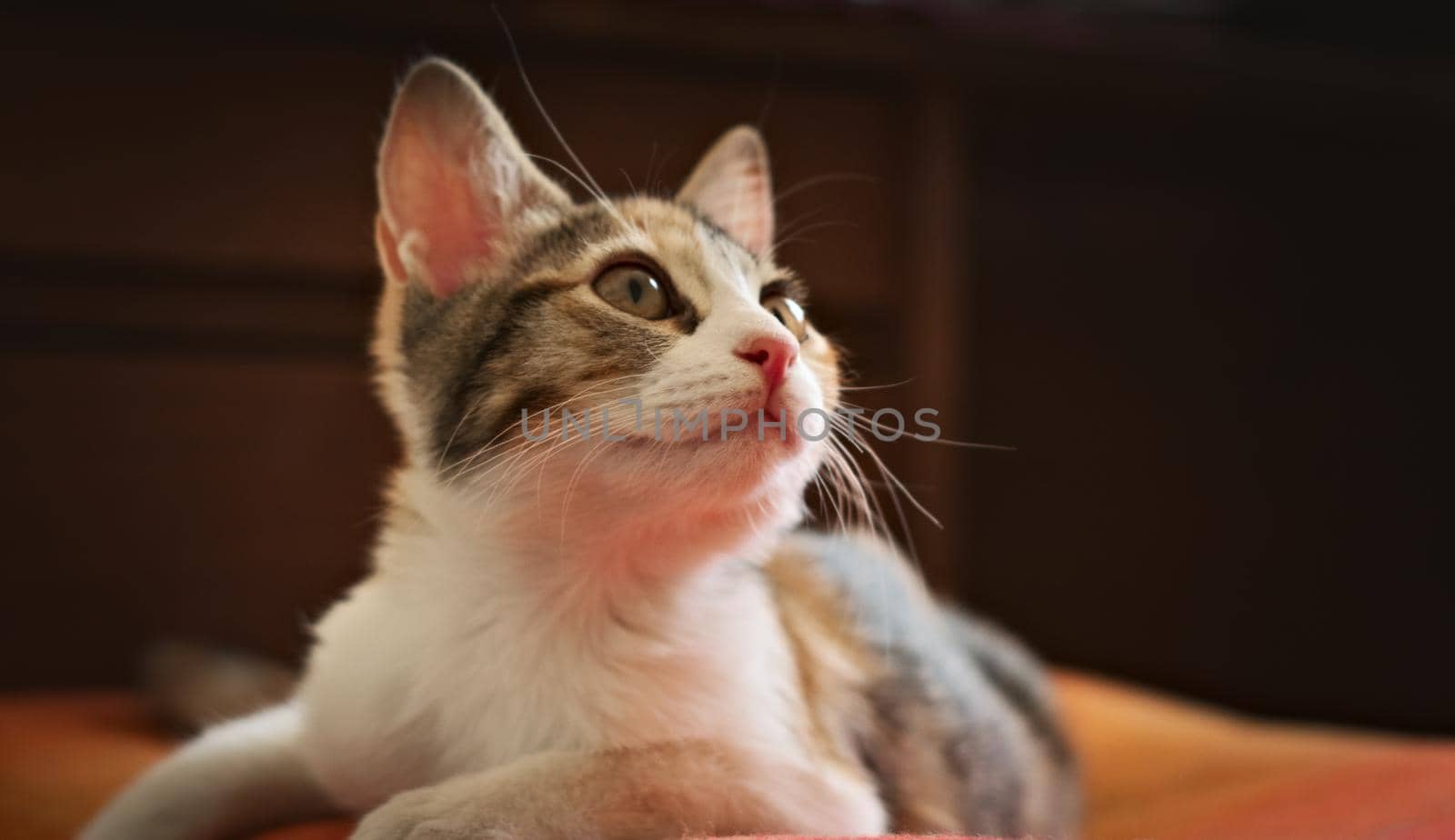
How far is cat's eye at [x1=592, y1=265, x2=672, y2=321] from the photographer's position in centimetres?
86

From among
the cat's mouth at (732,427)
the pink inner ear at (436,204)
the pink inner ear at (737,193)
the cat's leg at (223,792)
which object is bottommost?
the cat's leg at (223,792)

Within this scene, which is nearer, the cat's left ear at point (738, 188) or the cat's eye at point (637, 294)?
the cat's eye at point (637, 294)

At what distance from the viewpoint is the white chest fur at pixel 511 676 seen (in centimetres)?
87

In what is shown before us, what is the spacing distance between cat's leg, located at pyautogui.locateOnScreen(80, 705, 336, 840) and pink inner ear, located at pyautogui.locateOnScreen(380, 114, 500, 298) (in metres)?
0.42

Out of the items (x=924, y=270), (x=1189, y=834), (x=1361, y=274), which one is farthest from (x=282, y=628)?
(x=1361, y=274)

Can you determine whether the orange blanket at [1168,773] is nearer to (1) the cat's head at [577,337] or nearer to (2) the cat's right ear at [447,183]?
(1) the cat's head at [577,337]

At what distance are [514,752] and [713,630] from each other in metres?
0.18

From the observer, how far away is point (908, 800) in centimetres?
109

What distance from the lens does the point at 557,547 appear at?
89 cm

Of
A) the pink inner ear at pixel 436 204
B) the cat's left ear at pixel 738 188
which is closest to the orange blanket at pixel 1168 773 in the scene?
the pink inner ear at pixel 436 204

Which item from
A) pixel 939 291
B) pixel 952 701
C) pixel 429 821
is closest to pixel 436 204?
pixel 429 821

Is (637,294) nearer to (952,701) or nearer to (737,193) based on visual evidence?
(737,193)

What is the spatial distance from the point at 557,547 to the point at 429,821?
22 cm

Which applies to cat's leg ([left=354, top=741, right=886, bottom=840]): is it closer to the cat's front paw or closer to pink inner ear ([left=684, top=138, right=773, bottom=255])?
the cat's front paw
